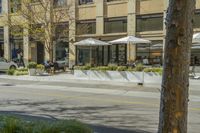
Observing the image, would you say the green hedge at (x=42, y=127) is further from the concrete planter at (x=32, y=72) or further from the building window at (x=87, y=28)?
the building window at (x=87, y=28)

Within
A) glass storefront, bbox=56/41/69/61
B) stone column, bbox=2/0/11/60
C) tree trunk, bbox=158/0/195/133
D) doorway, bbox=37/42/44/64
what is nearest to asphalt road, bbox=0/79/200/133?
tree trunk, bbox=158/0/195/133

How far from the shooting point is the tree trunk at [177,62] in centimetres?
318

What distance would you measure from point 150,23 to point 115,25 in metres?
3.72

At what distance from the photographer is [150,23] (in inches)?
1147

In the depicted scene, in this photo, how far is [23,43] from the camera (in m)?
38.2

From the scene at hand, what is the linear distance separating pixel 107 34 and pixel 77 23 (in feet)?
13.2

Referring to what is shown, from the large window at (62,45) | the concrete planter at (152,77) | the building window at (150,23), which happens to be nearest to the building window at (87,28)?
the large window at (62,45)

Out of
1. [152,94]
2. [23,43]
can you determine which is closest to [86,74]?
[152,94]

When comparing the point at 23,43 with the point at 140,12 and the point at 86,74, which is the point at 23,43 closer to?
the point at 140,12

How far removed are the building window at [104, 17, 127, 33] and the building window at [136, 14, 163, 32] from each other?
60.8 inches

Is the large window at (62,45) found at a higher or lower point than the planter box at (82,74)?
higher

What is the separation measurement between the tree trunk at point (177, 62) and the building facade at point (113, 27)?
78.5 feet

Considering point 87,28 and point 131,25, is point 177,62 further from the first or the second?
point 87,28

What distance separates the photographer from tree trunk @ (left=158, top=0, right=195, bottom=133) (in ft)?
10.4
